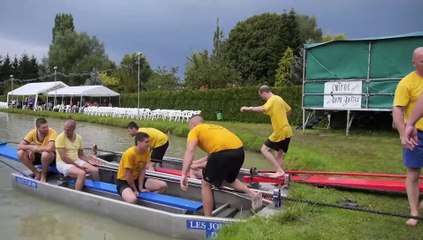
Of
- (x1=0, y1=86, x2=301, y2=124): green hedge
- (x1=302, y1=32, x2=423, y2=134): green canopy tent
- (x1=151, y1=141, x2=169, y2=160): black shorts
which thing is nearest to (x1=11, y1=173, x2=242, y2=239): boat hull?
(x1=151, y1=141, x2=169, y2=160): black shorts

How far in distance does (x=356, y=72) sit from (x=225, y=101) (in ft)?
40.4

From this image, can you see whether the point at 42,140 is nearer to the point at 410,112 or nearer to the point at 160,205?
the point at 160,205

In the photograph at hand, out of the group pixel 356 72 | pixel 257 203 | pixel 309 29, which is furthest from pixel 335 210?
pixel 309 29

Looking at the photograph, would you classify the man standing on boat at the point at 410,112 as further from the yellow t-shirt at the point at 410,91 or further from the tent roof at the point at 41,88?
the tent roof at the point at 41,88

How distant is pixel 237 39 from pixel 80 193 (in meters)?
47.1

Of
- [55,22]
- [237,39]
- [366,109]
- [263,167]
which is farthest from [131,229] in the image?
[55,22]

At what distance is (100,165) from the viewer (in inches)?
345

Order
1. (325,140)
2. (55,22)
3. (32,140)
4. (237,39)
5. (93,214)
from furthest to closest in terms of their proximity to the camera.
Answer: (55,22), (237,39), (325,140), (32,140), (93,214)

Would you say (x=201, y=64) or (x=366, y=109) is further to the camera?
(x=201, y=64)

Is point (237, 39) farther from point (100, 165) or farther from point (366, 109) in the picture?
point (100, 165)

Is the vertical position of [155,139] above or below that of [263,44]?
below

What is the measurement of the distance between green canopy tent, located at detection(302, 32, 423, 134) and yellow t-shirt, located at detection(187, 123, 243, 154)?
40.1ft

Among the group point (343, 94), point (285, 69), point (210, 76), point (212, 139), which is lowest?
point (212, 139)

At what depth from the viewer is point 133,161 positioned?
683 cm
